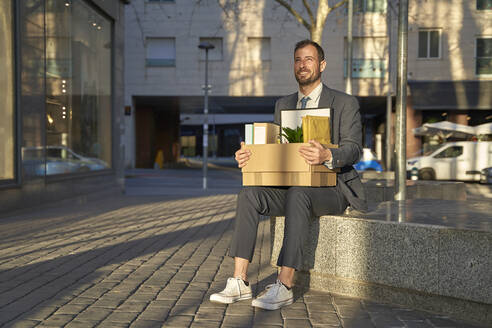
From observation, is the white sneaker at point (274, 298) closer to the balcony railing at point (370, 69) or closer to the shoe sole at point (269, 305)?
the shoe sole at point (269, 305)

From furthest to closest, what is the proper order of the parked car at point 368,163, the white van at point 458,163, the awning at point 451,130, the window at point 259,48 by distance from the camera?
the window at point 259,48, the awning at point 451,130, the parked car at point 368,163, the white van at point 458,163

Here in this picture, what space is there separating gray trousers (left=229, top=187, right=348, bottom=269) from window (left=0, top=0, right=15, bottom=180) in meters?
6.58

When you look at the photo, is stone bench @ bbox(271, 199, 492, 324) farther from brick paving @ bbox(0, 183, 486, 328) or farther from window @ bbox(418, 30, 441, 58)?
window @ bbox(418, 30, 441, 58)

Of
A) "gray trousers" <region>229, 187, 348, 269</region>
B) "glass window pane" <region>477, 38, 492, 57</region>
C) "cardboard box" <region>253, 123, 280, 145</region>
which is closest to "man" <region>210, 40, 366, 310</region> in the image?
"gray trousers" <region>229, 187, 348, 269</region>

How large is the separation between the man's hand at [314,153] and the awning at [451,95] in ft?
85.2

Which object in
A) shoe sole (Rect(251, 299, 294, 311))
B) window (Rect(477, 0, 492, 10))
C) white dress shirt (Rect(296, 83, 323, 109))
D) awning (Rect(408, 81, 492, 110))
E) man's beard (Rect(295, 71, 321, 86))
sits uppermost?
window (Rect(477, 0, 492, 10))

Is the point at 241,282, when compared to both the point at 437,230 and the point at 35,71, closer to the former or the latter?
the point at 437,230

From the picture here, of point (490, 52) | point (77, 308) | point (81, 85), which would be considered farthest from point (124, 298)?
point (490, 52)

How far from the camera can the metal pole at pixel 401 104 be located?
679cm

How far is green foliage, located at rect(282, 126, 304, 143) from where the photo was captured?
167 inches

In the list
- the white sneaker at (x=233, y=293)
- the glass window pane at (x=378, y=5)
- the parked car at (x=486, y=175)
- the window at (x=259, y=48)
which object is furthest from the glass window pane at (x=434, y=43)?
the white sneaker at (x=233, y=293)

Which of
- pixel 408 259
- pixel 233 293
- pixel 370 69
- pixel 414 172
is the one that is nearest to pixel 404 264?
pixel 408 259

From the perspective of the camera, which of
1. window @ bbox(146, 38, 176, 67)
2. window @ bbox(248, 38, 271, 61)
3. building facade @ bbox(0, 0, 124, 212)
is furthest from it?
window @ bbox(146, 38, 176, 67)

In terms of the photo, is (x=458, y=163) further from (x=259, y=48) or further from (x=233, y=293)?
(x=233, y=293)
